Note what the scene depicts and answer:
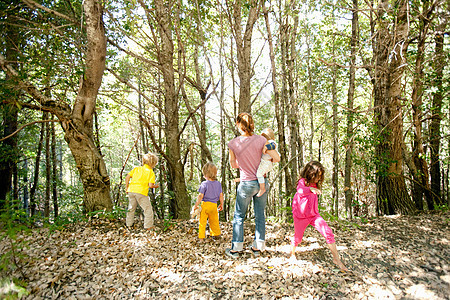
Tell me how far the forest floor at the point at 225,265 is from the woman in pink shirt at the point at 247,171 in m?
0.33

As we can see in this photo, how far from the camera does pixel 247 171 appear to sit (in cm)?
354

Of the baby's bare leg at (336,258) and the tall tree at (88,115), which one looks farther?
the tall tree at (88,115)

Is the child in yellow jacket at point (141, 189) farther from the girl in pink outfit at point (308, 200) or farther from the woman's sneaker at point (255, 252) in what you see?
the girl in pink outfit at point (308, 200)

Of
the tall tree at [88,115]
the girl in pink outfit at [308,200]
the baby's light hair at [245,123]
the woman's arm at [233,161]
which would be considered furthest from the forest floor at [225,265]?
the baby's light hair at [245,123]

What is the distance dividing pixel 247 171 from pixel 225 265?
57.0 inches

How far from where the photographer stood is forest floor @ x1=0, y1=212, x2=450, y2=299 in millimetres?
2859

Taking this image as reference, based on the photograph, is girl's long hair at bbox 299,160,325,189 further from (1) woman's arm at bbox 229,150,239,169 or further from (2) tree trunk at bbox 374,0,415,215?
(2) tree trunk at bbox 374,0,415,215

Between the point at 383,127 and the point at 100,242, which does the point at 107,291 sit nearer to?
the point at 100,242

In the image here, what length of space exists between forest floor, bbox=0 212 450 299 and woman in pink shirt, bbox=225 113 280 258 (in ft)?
1.07

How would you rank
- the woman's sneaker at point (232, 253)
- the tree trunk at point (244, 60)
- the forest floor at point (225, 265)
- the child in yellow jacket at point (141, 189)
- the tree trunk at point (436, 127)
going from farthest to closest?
the tree trunk at point (436, 127) → the tree trunk at point (244, 60) → the child in yellow jacket at point (141, 189) → the woman's sneaker at point (232, 253) → the forest floor at point (225, 265)

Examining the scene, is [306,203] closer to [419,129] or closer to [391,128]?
[391,128]

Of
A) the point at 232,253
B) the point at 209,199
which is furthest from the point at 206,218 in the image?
the point at 232,253

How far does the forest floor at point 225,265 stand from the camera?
286 cm

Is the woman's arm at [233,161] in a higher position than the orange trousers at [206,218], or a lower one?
higher
